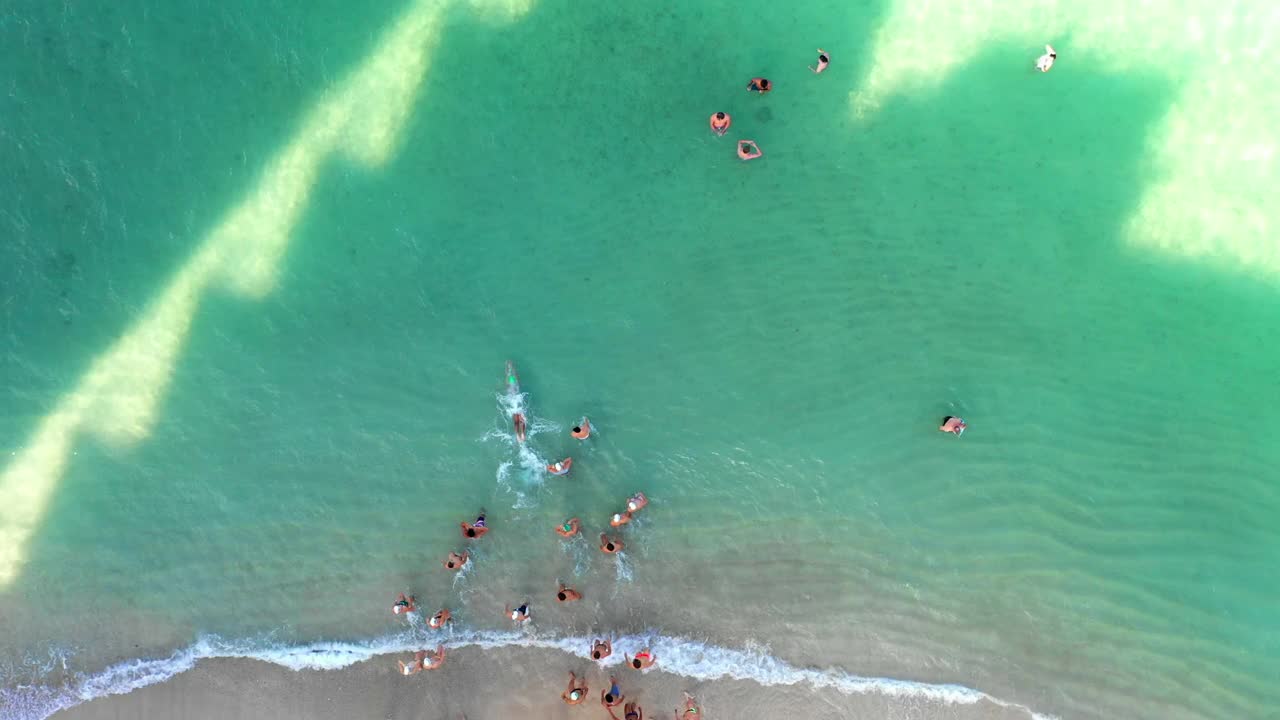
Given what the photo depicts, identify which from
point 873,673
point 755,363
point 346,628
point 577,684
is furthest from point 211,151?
point 873,673

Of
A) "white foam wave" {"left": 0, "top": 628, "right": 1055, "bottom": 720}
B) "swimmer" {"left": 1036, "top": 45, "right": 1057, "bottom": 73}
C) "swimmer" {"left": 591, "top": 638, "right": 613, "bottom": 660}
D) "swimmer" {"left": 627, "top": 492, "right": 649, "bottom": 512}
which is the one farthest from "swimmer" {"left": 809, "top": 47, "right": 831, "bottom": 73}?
"swimmer" {"left": 591, "top": 638, "right": 613, "bottom": 660}

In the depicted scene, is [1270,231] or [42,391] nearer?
[1270,231]

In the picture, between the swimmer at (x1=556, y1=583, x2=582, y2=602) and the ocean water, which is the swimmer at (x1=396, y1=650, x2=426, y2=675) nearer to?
the ocean water

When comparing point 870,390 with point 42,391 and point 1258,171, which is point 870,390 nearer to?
point 1258,171

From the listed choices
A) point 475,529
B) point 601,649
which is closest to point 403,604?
point 475,529

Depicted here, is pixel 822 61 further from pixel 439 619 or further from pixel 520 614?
pixel 439 619

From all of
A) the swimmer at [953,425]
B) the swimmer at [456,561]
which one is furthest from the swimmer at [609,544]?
the swimmer at [953,425]

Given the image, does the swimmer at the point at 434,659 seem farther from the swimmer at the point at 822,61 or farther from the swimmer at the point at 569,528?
the swimmer at the point at 822,61
